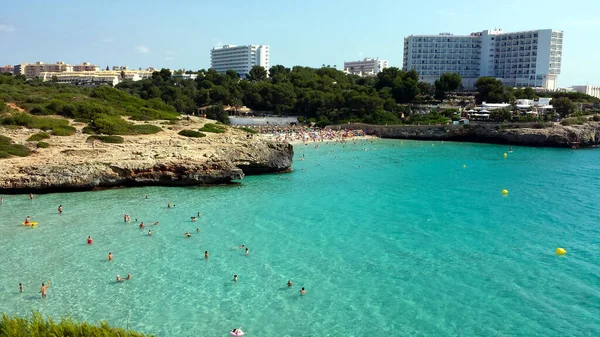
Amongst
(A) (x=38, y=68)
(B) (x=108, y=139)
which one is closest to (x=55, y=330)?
(B) (x=108, y=139)

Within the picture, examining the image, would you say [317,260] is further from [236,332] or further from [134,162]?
[134,162]

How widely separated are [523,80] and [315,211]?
376 feet

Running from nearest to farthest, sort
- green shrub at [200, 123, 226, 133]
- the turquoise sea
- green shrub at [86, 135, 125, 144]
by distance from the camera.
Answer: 1. the turquoise sea
2. green shrub at [86, 135, 125, 144]
3. green shrub at [200, 123, 226, 133]

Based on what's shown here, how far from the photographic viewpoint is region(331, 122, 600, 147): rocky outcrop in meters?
68.8

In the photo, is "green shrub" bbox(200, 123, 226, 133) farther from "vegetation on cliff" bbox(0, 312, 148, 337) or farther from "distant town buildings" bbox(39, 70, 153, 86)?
"distant town buildings" bbox(39, 70, 153, 86)

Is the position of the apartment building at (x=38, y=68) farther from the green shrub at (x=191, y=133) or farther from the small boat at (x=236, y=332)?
the small boat at (x=236, y=332)

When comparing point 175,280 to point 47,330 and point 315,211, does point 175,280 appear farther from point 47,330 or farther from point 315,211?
point 315,211

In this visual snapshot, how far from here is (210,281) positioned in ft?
62.5

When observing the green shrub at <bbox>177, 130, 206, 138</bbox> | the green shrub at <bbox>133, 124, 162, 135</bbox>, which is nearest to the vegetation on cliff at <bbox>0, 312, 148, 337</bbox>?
the green shrub at <bbox>133, 124, 162, 135</bbox>

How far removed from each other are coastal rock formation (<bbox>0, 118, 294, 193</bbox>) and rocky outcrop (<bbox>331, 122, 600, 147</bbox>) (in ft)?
131

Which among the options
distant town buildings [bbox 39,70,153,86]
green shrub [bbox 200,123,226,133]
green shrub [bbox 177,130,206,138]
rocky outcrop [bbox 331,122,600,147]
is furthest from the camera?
distant town buildings [bbox 39,70,153,86]

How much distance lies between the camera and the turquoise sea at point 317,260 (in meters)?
16.3

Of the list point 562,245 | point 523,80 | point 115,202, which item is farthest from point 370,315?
point 523,80

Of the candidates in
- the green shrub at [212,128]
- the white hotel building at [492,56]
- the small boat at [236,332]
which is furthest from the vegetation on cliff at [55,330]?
Result: the white hotel building at [492,56]
